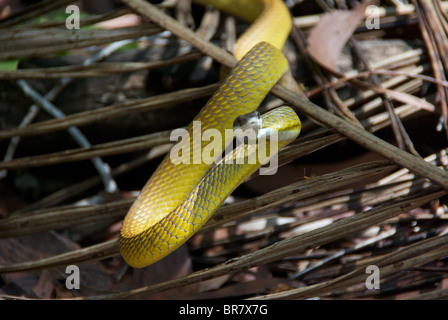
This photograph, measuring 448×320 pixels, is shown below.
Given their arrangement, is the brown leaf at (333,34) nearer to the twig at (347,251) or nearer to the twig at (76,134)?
the twig at (347,251)

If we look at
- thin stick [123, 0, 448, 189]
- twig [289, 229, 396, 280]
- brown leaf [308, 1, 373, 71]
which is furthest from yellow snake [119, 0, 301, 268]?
twig [289, 229, 396, 280]

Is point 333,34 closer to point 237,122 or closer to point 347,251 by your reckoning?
point 237,122

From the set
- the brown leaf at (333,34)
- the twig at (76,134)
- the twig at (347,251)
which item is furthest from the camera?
the twig at (76,134)

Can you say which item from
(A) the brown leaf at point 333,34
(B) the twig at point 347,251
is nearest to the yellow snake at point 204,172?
(A) the brown leaf at point 333,34

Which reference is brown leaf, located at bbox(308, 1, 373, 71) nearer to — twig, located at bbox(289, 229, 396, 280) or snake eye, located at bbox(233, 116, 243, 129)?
snake eye, located at bbox(233, 116, 243, 129)

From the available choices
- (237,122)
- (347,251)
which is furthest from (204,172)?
(347,251)

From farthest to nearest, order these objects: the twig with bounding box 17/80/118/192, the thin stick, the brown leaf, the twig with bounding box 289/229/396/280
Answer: the twig with bounding box 17/80/118/192 → the brown leaf → the twig with bounding box 289/229/396/280 → the thin stick

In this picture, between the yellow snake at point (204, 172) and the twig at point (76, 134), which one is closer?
the yellow snake at point (204, 172)

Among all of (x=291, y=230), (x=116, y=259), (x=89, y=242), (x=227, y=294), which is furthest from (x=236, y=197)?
(x=89, y=242)

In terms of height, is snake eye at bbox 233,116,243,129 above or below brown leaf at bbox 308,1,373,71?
below
